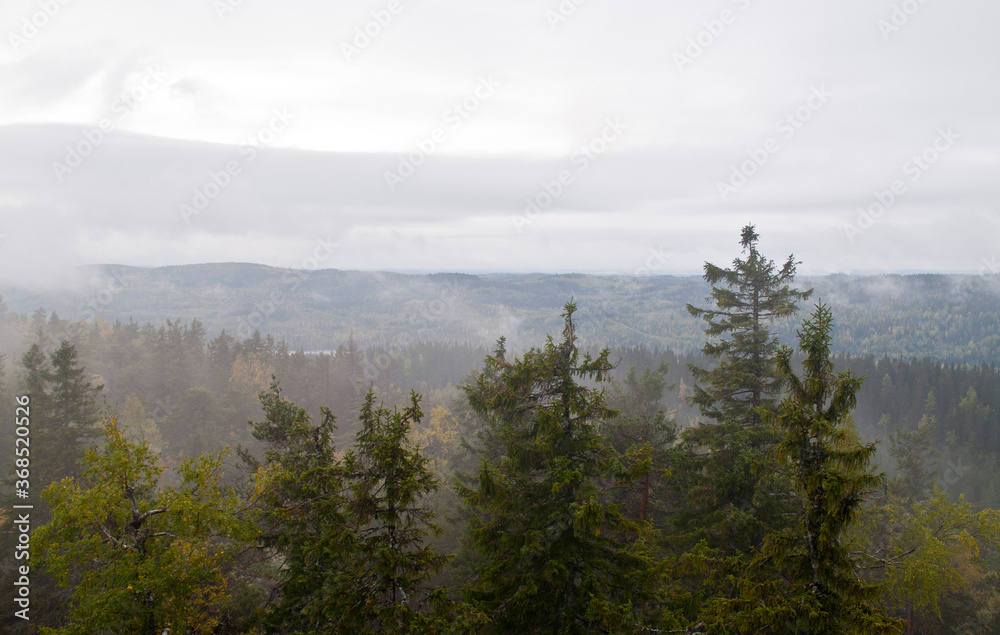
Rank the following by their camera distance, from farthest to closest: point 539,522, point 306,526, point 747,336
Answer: point 747,336 → point 306,526 → point 539,522

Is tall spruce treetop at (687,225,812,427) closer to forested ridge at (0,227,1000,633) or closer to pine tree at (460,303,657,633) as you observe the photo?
forested ridge at (0,227,1000,633)

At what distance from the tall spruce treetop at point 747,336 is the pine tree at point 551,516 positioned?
854cm

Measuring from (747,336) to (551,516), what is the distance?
12368 mm

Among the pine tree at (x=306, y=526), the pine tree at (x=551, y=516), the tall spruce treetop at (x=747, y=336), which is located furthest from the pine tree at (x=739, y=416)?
the pine tree at (x=306, y=526)

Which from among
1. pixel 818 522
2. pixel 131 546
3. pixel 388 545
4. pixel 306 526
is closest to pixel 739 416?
pixel 818 522

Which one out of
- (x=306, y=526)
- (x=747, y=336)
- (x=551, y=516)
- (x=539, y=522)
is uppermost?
(x=747, y=336)

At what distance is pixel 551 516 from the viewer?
12.1 meters

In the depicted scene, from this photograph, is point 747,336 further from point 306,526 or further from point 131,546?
point 131,546

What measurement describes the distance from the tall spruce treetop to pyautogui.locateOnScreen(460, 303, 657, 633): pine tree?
8540 mm

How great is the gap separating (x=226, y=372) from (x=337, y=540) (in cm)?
7112

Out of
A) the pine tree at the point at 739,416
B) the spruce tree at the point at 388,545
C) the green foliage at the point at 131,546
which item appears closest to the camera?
the green foliage at the point at 131,546

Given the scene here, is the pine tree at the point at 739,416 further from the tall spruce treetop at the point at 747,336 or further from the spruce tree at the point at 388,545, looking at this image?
the spruce tree at the point at 388,545

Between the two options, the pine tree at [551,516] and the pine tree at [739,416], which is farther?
the pine tree at [739,416]

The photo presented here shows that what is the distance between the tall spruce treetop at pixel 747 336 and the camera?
63.0 ft
